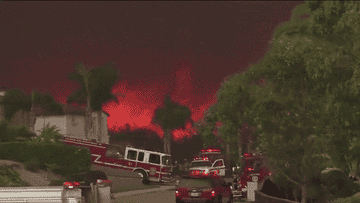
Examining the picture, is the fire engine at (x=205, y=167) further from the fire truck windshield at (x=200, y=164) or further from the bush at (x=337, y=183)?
the bush at (x=337, y=183)

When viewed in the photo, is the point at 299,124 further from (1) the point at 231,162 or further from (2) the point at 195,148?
(2) the point at 195,148

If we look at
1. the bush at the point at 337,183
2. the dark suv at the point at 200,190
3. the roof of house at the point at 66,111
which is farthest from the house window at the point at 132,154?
the roof of house at the point at 66,111

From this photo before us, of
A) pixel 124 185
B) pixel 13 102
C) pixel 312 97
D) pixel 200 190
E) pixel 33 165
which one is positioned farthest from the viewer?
pixel 13 102

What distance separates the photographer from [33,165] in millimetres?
25297

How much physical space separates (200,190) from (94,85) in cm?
3294

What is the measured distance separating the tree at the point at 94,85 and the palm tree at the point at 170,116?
15.2 metres

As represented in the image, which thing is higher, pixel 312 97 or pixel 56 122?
pixel 56 122

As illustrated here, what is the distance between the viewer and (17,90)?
5372cm

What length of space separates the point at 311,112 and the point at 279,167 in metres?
2.35

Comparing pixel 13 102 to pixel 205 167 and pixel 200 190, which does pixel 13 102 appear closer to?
pixel 205 167

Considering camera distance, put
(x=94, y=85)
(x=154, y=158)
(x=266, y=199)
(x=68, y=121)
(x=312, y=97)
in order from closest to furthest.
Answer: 1. (x=312, y=97)
2. (x=266, y=199)
3. (x=154, y=158)
4. (x=94, y=85)
5. (x=68, y=121)

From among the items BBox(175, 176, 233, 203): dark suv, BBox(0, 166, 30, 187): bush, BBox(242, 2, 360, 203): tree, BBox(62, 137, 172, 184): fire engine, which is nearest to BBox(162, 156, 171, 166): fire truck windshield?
BBox(62, 137, 172, 184): fire engine

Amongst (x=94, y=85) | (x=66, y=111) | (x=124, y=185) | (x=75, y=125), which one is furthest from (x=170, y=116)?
(x=124, y=185)

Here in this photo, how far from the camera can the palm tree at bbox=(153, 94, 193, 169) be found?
66688 millimetres
